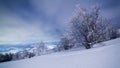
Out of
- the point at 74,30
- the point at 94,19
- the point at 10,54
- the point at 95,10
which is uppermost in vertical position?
the point at 95,10

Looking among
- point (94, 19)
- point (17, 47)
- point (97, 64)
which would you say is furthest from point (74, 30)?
point (97, 64)

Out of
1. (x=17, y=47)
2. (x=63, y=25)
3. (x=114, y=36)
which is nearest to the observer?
(x=17, y=47)

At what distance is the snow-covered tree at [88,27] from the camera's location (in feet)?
13.7

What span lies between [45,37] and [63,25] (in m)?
0.89

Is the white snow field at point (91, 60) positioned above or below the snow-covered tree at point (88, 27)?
below

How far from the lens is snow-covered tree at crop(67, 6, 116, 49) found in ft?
13.7

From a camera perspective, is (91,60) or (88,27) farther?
(88,27)

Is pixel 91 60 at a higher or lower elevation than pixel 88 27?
lower

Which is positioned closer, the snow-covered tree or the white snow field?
the white snow field

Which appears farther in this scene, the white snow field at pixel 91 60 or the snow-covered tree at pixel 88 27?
the snow-covered tree at pixel 88 27

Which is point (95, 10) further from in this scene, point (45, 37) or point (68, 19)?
point (45, 37)

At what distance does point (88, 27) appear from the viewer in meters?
4.22

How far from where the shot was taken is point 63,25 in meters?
4.67

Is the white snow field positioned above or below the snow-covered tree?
below
